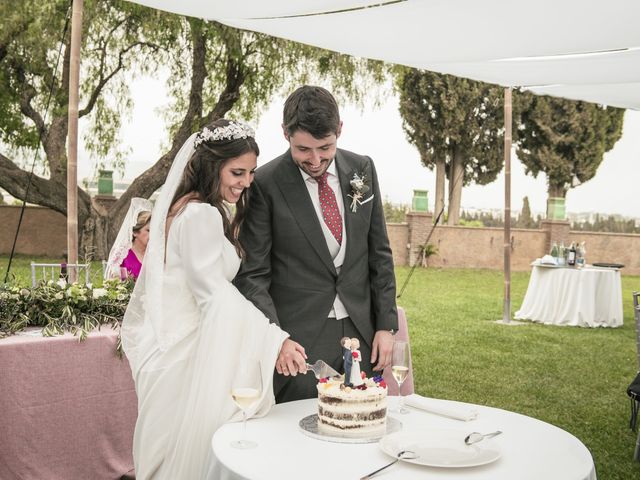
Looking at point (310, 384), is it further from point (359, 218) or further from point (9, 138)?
point (9, 138)

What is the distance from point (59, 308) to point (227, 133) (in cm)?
190

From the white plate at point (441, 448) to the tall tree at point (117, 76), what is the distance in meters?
12.8

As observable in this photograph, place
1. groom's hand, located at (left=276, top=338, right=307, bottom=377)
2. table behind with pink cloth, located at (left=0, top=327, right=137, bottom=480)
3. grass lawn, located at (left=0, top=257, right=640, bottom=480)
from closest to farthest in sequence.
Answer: groom's hand, located at (left=276, top=338, right=307, bottom=377), table behind with pink cloth, located at (left=0, top=327, right=137, bottom=480), grass lawn, located at (left=0, top=257, right=640, bottom=480)

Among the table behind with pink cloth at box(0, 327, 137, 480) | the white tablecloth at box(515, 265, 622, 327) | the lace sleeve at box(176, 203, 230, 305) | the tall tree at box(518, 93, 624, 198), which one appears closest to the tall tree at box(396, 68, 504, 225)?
the tall tree at box(518, 93, 624, 198)

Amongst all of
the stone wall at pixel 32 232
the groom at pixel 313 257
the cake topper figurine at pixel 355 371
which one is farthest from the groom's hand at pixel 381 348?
the stone wall at pixel 32 232

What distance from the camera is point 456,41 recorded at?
5379 millimetres

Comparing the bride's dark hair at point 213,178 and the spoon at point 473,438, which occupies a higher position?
the bride's dark hair at point 213,178

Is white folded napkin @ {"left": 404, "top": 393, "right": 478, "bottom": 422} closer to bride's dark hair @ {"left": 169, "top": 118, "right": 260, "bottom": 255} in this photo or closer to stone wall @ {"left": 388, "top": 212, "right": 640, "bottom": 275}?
bride's dark hair @ {"left": 169, "top": 118, "right": 260, "bottom": 255}

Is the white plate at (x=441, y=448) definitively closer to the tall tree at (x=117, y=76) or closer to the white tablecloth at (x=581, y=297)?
the white tablecloth at (x=581, y=297)

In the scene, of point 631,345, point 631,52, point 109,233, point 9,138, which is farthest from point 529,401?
point 9,138

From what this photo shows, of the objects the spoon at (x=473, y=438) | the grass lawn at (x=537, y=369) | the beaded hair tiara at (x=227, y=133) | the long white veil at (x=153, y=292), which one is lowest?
the grass lawn at (x=537, y=369)

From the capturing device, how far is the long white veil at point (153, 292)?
103 inches

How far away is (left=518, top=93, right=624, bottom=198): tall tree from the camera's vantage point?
1024 inches

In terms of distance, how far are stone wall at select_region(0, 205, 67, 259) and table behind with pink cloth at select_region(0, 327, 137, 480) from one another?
51.9ft
